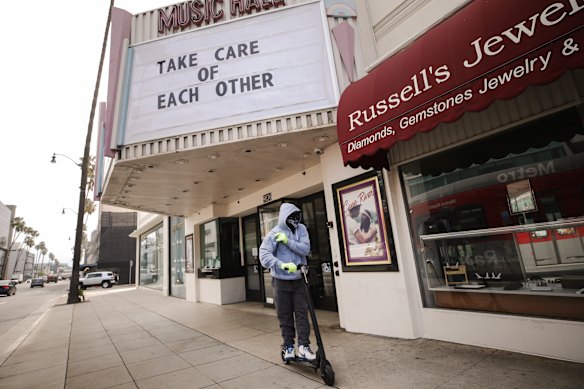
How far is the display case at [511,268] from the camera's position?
3.43m

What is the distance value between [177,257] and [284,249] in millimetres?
12605

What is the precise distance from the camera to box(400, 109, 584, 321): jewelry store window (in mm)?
3477

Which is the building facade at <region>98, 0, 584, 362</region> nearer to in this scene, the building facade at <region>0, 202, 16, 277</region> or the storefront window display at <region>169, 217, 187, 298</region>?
the storefront window display at <region>169, 217, 187, 298</region>

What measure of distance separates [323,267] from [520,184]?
4.45 m

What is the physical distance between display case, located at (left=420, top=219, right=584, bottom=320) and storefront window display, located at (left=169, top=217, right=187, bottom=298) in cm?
1175

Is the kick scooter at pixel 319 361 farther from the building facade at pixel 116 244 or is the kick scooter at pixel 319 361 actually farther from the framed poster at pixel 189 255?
the building facade at pixel 116 244

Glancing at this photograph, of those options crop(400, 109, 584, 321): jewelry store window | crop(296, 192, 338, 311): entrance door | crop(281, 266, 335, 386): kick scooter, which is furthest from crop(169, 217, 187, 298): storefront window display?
crop(400, 109, 584, 321): jewelry store window

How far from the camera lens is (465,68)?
120 inches

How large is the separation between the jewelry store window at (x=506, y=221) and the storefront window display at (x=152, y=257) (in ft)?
52.5

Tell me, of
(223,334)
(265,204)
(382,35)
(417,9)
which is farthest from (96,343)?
(417,9)

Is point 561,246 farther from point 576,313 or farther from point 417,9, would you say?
point 417,9

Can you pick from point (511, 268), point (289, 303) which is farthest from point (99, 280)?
point (511, 268)

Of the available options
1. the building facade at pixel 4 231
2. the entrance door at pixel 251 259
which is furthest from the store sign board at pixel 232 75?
the building facade at pixel 4 231

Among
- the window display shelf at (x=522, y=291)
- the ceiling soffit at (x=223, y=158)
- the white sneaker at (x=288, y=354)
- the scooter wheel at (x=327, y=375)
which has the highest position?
the ceiling soffit at (x=223, y=158)
